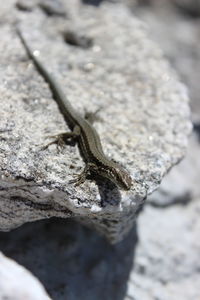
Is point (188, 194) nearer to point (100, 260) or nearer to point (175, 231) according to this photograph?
point (175, 231)

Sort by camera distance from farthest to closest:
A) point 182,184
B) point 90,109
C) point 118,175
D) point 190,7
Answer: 1. point 190,7
2. point 182,184
3. point 90,109
4. point 118,175

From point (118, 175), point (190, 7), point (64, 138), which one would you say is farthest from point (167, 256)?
point (190, 7)

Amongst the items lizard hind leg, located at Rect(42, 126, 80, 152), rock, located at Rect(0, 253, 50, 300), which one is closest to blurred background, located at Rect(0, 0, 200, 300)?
rock, located at Rect(0, 253, 50, 300)

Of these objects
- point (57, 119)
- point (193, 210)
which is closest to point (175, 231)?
point (193, 210)

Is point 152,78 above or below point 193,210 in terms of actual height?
above

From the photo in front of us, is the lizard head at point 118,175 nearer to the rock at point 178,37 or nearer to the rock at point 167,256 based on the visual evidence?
the rock at point 167,256

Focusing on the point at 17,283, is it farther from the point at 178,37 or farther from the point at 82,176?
the point at 178,37
